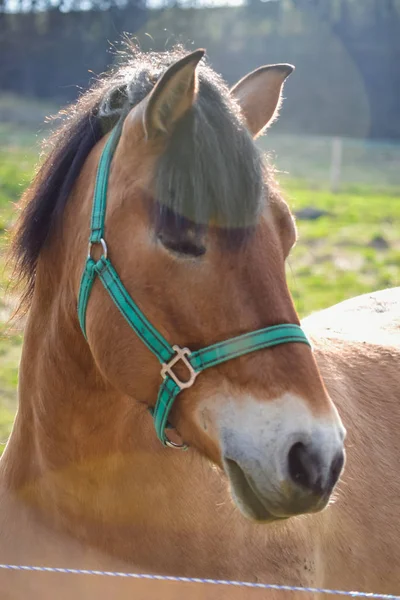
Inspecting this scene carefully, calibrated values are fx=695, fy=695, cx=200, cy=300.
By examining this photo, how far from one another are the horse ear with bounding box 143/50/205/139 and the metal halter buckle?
59 cm

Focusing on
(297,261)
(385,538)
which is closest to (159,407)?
(385,538)

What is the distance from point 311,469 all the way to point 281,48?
30.5 metres

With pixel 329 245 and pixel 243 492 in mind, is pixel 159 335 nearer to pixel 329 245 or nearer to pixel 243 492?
pixel 243 492

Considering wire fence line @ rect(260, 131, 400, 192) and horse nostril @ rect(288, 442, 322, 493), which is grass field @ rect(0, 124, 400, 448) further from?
horse nostril @ rect(288, 442, 322, 493)

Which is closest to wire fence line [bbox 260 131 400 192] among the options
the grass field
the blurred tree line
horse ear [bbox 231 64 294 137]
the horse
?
the grass field

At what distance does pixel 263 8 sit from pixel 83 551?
102 ft

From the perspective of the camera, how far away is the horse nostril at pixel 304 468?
1656 mm

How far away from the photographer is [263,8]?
98.2 ft

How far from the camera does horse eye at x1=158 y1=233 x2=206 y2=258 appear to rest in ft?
5.90

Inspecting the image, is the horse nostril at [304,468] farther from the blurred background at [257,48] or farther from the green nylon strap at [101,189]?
the blurred background at [257,48]

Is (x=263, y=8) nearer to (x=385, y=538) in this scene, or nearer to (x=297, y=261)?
(x=297, y=261)

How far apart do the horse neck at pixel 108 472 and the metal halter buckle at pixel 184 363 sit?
0.37m

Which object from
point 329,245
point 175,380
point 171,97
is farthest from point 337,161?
point 175,380

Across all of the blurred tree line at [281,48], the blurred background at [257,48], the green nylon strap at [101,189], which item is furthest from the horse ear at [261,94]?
the blurred tree line at [281,48]
